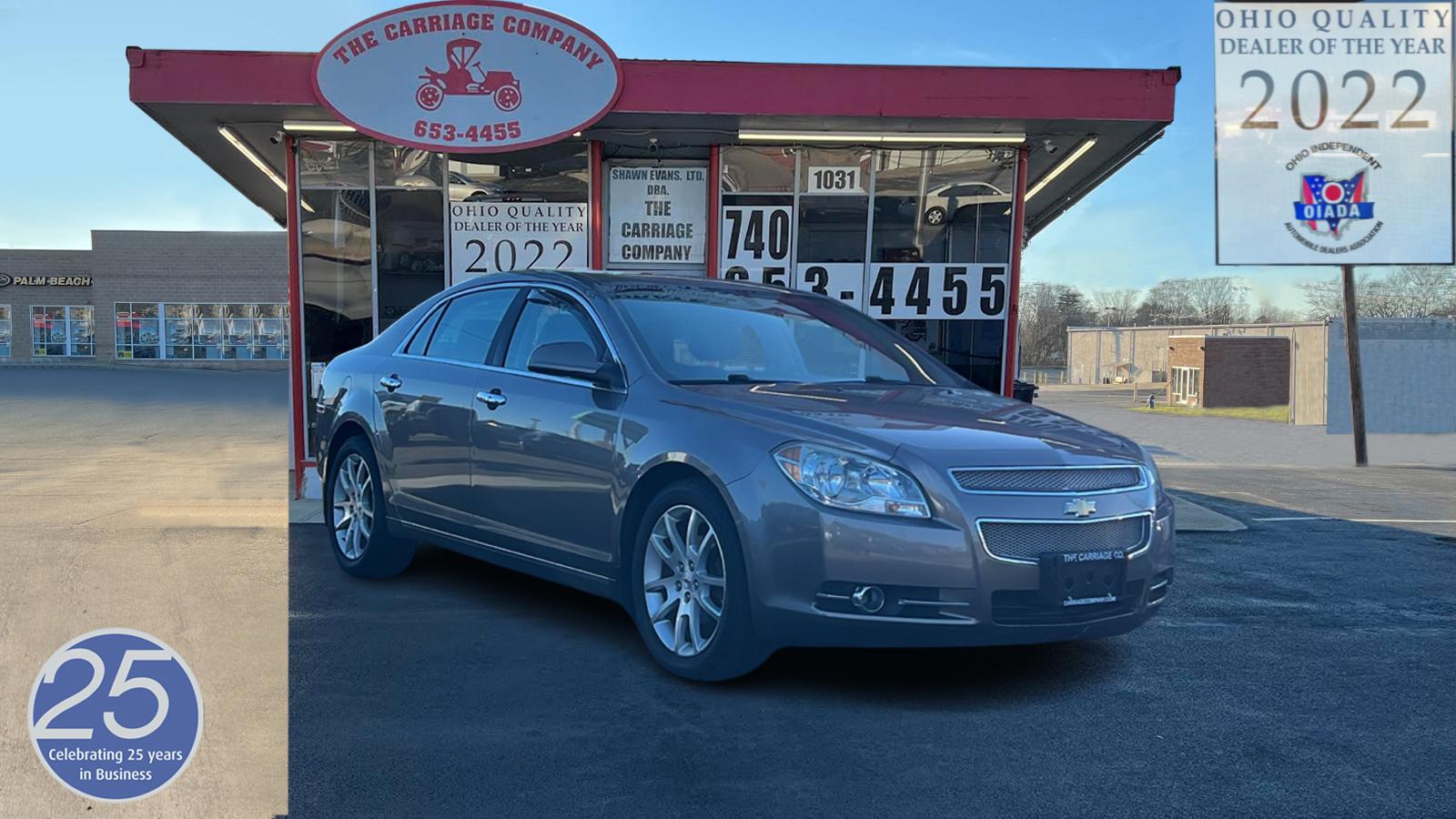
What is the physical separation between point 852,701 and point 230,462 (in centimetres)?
1180

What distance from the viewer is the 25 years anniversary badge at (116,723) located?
3746 mm

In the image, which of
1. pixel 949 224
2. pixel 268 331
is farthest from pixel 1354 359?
pixel 268 331

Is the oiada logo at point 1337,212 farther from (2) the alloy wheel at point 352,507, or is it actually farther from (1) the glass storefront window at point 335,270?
(2) the alloy wheel at point 352,507

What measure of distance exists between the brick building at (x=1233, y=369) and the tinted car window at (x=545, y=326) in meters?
55.1

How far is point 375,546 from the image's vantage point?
6.93m

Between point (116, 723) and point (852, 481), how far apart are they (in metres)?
2.53

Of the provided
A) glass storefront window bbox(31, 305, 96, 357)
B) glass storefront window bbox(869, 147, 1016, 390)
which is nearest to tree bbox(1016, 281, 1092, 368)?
glass storefront window bbox(31, 305, 96, 357)

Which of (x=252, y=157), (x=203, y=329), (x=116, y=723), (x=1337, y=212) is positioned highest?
(x=1337, y=212)

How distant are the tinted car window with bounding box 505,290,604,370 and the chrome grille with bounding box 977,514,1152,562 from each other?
7.18ft

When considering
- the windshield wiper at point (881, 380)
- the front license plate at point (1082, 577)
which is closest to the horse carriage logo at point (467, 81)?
the windshield wiper at point (881, 380)

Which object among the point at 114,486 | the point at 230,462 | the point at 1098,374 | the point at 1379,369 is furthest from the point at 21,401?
the point at 1098,374

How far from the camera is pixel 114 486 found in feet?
38.9

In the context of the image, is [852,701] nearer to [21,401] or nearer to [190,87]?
[190,87]

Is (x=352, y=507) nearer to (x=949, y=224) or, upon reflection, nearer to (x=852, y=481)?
(x=852, y=481)
